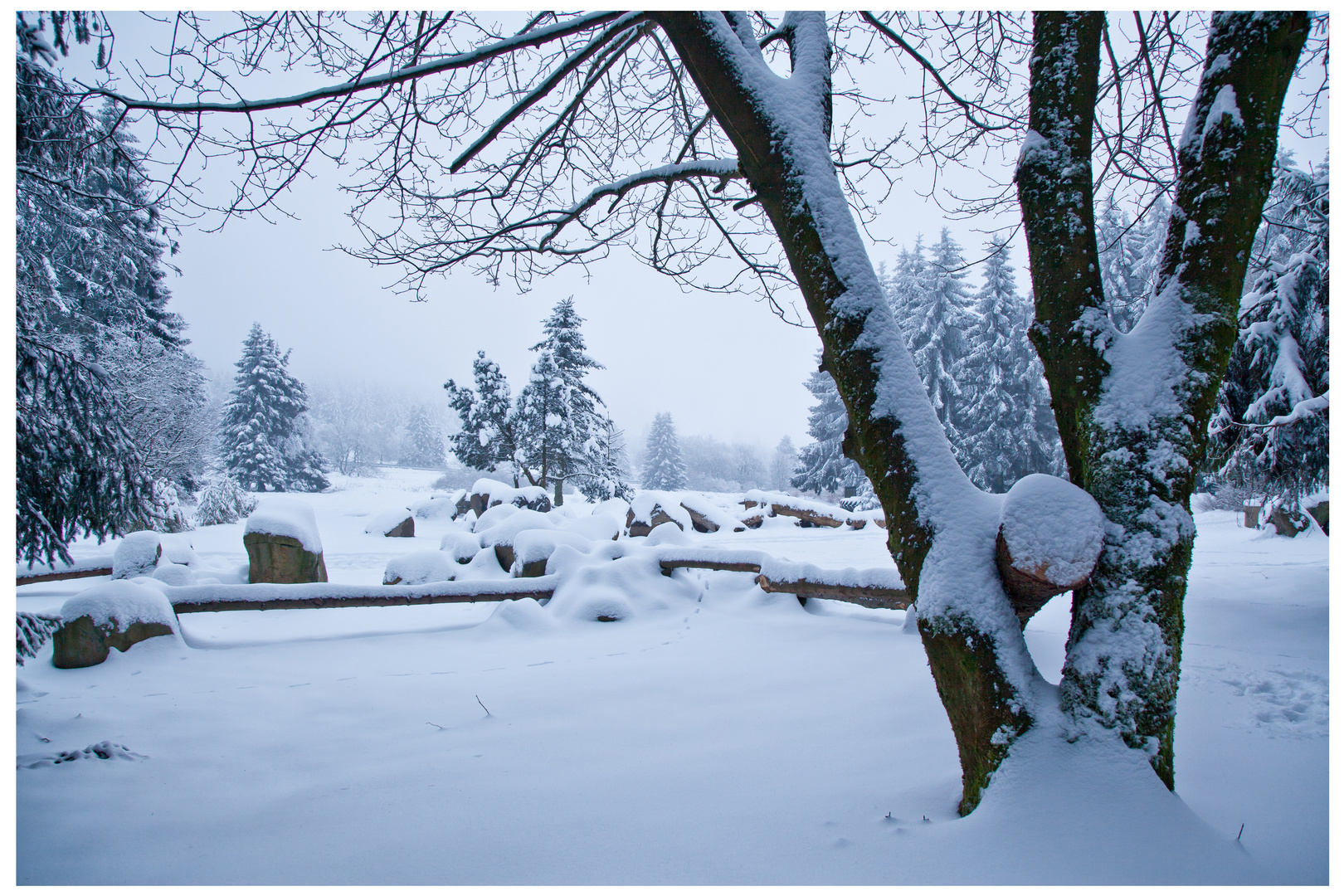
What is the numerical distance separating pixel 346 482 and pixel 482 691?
29003mm

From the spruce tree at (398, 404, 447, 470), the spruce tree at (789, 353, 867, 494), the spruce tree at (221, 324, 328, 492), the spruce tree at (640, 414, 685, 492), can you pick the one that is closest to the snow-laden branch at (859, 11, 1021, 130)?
the spruce tree at (789, 353, 867, 494)

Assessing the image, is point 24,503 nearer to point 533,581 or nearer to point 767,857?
point 533,581

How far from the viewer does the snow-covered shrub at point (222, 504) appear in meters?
14.3

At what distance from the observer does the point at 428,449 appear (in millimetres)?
42125

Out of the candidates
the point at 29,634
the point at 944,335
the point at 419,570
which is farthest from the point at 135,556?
the point at 944,335

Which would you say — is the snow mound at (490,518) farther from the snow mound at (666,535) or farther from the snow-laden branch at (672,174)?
the snow-laden branch at (672,174)

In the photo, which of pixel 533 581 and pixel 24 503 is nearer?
pixel 24 503

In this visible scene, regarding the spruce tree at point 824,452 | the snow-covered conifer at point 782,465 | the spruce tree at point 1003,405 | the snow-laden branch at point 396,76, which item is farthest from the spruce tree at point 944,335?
the snow-covered conifer at point 782,465

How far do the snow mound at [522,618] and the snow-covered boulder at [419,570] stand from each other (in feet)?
4.20

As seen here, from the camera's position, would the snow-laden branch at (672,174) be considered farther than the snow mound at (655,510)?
No

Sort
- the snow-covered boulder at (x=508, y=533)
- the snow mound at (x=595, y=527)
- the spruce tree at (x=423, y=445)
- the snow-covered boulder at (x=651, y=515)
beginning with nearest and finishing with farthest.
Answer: the snow-covered boulder at (x=508, y=533)
the snow mound at (x=595, y=527)
the snow-covered boulder at (x=651, y=515)
the spruce tree at (x=423, y=445)

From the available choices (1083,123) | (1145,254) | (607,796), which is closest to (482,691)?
(607,796)

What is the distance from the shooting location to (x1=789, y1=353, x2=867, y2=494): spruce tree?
22.3 meters

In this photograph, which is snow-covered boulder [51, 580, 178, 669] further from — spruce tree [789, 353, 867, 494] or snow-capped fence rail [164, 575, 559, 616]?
spruce tree [789, 353, 867, 494]
